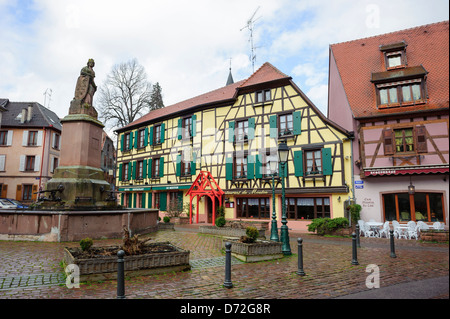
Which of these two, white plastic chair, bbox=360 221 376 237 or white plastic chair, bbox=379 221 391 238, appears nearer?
white plastic chair, bbox=379 221 391 238

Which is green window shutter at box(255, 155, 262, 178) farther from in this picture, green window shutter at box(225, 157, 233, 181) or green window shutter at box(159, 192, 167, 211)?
green window shutter at box(159, 192, 167, 211)

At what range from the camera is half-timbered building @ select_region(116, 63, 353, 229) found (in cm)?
1767

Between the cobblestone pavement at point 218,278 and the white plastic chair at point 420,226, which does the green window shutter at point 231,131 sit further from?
the cobblestone pavement at point 218,278

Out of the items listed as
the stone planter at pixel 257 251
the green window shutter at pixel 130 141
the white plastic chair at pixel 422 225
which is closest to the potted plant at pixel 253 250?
the stone planter at pixel 257 251

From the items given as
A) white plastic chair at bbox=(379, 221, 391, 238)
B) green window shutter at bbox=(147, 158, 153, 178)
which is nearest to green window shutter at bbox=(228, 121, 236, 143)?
green window shutter at bbox=(147, 158, 153, 178)

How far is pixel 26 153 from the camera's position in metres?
31.7

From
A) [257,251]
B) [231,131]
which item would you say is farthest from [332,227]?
[231,131]

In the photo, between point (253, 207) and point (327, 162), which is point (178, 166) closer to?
point (253, 207)

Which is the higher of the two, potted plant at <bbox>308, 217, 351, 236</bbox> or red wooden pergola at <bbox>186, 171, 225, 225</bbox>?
red wooden pergola at <bbox>186, 171, 225, 225</bbox>

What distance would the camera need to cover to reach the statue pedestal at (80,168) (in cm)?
1202

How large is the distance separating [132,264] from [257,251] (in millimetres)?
3704

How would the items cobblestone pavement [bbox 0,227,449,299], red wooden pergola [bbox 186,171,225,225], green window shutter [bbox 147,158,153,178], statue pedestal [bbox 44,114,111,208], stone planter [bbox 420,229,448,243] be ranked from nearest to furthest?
cobblestone pavement [bbox 0,227,449,299]
stone planter [bbox 420,229,448,243]
statue pedestal [bbox 44,114,111,208]
red wooden pergola [bbox 186,171,225,225]
green window shutter [bbox 147,158,153,178]

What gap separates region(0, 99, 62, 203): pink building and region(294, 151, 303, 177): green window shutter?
86.7 feet

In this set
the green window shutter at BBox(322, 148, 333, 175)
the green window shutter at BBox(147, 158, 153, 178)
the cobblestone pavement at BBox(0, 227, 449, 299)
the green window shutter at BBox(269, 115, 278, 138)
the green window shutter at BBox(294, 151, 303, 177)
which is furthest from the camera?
the green window shutter at BBox(147, 158, 153, 178)
